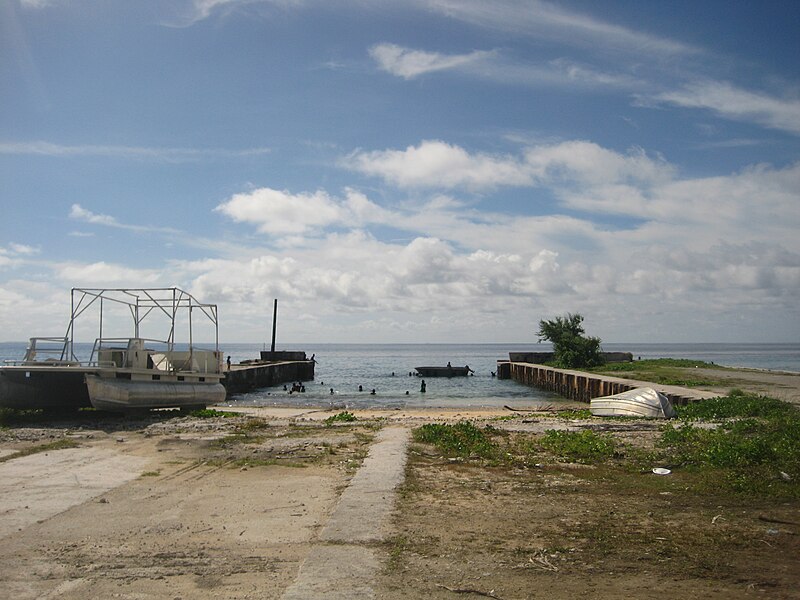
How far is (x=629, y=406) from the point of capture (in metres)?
19.8

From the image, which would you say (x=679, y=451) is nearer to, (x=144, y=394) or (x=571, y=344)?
(x=144, y=394)

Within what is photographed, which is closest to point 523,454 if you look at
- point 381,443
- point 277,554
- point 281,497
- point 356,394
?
point 381,443

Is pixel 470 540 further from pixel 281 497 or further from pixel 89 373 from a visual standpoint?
pixel 89 373

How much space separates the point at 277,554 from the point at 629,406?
51.7 ft

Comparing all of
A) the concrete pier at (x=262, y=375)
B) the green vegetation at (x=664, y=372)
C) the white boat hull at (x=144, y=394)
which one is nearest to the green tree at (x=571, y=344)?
the green vegetation at (x=664, y=372)

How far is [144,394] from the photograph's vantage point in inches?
748

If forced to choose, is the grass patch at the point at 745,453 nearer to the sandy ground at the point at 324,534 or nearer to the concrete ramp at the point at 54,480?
the sandy ground at the point at 324,534

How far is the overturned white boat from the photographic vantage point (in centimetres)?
1912

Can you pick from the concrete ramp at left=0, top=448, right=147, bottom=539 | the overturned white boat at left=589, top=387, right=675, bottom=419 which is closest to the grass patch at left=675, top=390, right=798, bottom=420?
the overturned white boat at left=589, top=387, right=675, bottom=419

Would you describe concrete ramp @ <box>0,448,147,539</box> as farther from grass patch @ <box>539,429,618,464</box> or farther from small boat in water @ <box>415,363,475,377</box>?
small boat in water @ <box>415,363,475,377</box>

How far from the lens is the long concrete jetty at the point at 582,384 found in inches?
971

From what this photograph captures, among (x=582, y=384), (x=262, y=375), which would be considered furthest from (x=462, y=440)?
(x=262, y=375)

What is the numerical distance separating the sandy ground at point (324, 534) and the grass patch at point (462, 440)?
2.98 ft

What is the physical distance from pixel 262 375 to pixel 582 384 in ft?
83.3
